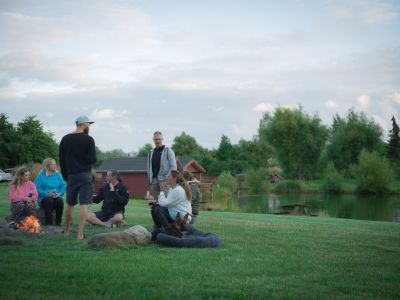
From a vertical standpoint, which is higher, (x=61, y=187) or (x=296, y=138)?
(x=296, y=138)

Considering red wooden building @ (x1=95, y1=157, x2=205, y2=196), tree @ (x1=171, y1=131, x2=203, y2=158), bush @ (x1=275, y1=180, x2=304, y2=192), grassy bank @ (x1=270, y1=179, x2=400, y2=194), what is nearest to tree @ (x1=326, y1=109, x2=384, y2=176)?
grassy bank @ (x1=270, y1=179, x2=400, y2=194)

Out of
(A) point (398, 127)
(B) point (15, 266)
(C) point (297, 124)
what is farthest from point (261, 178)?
(B) point (15, 266)

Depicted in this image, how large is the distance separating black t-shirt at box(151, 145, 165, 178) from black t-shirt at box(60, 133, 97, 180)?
2.13m

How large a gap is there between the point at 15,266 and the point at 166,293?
233cm

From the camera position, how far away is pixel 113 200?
11836 mm

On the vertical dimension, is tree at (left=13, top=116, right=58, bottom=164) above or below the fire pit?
above

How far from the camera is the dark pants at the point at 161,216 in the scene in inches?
371

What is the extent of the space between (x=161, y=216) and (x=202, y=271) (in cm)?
283

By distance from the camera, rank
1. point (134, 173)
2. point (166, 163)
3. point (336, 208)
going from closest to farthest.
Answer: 1. point (166, 163)
2. point (336, 208)
3. point (134, 173)

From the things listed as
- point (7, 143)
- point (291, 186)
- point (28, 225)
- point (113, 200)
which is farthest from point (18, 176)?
point (291, 186)

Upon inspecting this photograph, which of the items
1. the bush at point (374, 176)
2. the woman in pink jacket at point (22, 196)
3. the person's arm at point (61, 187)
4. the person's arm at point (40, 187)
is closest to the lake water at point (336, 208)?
the bush at point (374, 176)

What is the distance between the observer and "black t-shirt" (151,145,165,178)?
37.1 feet

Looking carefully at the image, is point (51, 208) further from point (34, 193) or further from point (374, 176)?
point (374, 176)

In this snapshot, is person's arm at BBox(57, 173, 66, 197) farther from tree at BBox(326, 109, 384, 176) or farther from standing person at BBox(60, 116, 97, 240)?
tree at BBox(326, 109, 384, 176)
